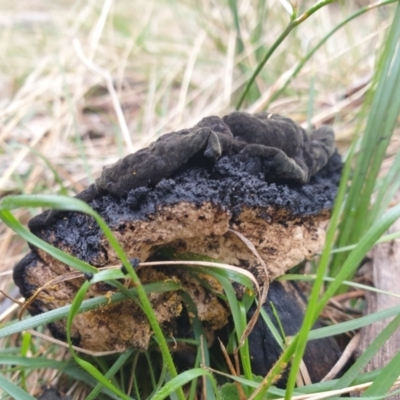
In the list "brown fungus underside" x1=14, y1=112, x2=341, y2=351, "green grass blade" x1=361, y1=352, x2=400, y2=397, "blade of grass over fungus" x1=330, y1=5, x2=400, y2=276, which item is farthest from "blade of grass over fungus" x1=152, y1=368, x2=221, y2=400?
"blade of grass over fungus" x1=330, y1=5, x2=400, y2=276

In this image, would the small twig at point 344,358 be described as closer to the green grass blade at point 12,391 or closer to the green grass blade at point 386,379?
the green grass blade at point 386,379

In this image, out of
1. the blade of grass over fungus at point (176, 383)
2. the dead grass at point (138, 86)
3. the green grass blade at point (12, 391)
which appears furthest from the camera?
the dead grass at point (138, 86)

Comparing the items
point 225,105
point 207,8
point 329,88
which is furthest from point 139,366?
point 207,8

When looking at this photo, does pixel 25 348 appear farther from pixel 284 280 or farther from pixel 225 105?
pixel 225 105

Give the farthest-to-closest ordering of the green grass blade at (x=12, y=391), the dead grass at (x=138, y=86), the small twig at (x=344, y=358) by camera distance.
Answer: the dead grass at (x=138, y=86) → the small twig at (x=344, y=358) → the green grass blade at (x=12, y=391)

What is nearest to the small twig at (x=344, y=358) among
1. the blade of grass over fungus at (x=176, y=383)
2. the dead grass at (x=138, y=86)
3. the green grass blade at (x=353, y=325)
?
the green grass blade at (x=353, y=325)

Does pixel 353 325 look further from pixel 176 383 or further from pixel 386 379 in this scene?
pixel 176 383

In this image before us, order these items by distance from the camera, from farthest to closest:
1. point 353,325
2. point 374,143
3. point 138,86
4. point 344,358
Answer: point 138,86
point 374,143
point 344,358
point 353,325

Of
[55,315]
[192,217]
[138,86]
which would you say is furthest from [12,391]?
[138,86]
